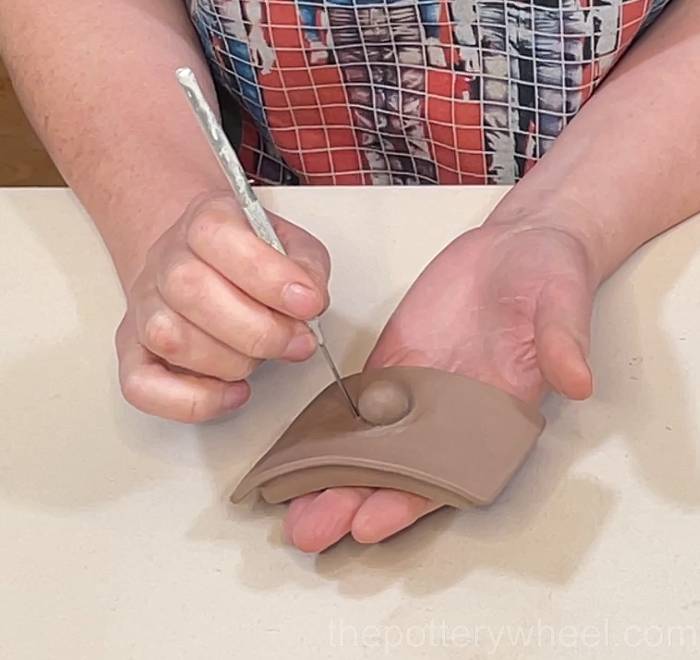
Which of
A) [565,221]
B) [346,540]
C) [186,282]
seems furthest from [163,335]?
[565,221]

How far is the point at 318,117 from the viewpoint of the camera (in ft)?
2.97

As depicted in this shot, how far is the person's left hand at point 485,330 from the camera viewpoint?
0.57 metres

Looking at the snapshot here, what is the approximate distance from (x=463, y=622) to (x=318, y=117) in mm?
477

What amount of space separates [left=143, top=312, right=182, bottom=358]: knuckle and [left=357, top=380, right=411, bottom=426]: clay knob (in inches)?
3.9

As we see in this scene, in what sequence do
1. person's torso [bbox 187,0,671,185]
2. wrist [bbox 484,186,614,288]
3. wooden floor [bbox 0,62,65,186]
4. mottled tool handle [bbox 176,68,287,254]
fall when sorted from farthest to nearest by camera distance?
wooden floor [bbox 0,62,65,186] → person's torso [bbox 187,0,671,185] → wrist [bbox 484,186,614,288] → mottled tool handle [bbox 176,68,287,254]

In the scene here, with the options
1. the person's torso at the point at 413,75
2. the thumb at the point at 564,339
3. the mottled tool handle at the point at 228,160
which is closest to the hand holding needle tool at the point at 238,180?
the mottled tool handle at the point at 228,160

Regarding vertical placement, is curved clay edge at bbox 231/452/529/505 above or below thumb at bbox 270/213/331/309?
below

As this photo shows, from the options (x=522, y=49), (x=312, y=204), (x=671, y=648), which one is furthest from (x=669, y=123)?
(x=671, y=648)

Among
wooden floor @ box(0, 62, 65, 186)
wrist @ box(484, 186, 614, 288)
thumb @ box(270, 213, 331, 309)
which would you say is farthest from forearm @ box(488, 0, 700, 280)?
wooden floor @ box(0, 62, 65, 186)

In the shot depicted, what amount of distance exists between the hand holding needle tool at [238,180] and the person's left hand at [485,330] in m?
0.04

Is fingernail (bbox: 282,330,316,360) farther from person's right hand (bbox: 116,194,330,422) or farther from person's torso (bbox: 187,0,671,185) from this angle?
person's torso (bbox: 187,0,671,185)

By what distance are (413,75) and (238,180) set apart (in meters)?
0.31

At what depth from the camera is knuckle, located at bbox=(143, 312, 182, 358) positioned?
608 millimetres

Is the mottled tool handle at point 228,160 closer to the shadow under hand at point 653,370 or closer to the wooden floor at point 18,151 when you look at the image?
the shadow under hand at point 653,370
